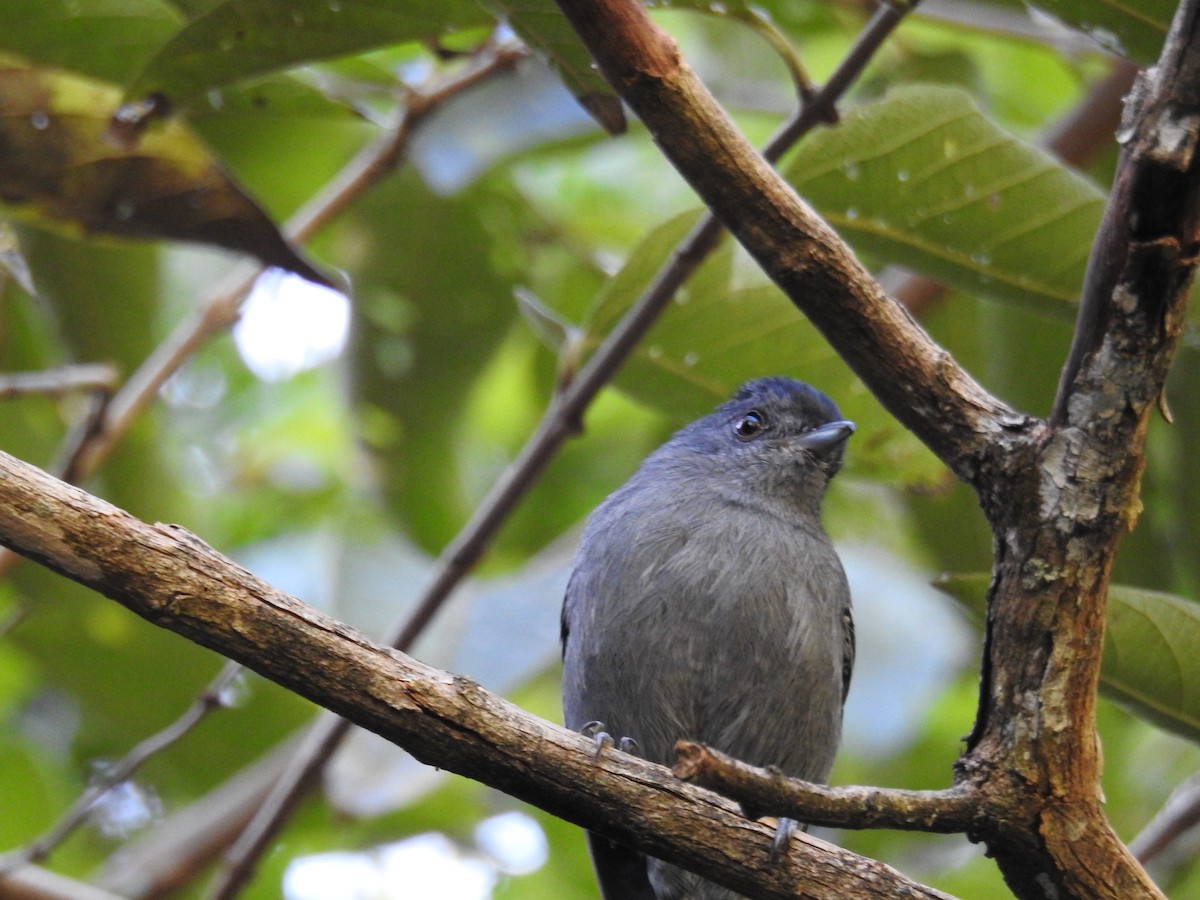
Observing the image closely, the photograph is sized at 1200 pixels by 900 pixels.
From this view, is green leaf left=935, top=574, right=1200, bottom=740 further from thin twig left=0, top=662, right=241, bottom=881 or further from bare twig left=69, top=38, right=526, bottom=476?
bare twig left=69, top=38, right=526, bottom=476

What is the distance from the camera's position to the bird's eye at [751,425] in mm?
4285

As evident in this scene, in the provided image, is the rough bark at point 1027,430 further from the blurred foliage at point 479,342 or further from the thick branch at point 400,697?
the blurred foliage at point 479,342

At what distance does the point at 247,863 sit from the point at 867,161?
8.11 feet

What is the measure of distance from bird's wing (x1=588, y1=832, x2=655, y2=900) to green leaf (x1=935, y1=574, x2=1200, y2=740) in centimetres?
110

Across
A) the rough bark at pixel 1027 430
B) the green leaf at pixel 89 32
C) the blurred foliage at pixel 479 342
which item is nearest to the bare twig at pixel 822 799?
the rough bark at pixel 1027 430

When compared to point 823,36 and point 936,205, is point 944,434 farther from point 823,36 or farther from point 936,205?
point 823,36

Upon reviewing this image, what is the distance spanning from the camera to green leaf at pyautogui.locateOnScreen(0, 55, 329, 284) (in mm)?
3580

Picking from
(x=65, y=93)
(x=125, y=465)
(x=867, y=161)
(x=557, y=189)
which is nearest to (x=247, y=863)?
(x=125, y=465)

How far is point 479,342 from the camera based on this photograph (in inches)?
193

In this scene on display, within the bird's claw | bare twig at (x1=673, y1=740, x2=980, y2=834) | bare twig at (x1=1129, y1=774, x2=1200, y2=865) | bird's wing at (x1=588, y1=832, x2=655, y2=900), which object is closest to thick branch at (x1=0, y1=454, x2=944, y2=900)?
the bird's claw

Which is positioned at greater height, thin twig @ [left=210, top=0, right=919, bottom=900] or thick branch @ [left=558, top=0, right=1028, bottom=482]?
thick branch @ [left=558, top=0, right=1028, bottom=482]

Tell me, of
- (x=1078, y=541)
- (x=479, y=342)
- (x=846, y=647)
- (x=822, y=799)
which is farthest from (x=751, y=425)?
(x=822, y=799)

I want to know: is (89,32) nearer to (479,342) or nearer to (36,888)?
(479,342)

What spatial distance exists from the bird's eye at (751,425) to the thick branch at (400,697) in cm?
204
